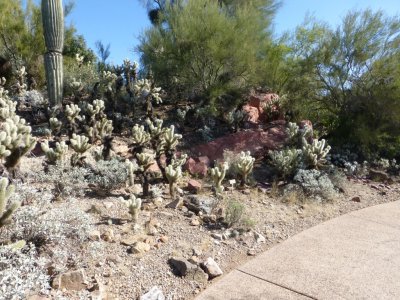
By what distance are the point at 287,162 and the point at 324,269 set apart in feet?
11.1

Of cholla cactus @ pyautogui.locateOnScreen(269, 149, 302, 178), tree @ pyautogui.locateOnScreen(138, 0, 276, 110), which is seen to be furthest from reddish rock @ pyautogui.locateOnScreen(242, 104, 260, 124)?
cholla cactus @ pyautogui.locateOnScreen(269, 149, 302, 178)

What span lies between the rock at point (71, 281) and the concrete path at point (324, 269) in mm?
1140

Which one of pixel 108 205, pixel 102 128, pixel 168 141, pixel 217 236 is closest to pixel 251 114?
pixel 102 128

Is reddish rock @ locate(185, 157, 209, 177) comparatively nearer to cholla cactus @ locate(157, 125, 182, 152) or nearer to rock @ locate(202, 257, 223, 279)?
cholla cactus @ locate(157, 125, 182, 152)

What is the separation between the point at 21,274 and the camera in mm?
3383

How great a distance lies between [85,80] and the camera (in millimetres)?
13859

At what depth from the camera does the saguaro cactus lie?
35.8ft

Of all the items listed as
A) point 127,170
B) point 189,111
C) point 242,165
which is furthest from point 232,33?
point 127,170

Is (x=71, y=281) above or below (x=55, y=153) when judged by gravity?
below

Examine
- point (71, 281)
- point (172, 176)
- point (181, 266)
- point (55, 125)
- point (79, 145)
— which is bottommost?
point (181, 266)

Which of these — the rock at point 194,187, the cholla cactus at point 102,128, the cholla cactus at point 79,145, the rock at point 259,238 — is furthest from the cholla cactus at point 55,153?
the rock at point 259,238

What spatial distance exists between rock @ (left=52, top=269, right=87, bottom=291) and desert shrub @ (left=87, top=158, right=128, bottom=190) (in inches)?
98.6

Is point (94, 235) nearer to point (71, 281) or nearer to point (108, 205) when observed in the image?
point (71, 281)

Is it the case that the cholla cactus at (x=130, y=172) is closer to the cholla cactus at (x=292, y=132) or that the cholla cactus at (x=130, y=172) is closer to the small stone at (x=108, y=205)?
the small stone at (x=108, y=205)
